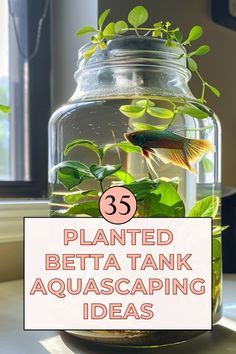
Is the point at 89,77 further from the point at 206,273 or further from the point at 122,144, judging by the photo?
the point at 206,273

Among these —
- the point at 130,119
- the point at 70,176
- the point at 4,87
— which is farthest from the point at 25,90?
the point at 70,176

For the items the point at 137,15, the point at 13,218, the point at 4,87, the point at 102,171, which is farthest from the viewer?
the point at 4,87

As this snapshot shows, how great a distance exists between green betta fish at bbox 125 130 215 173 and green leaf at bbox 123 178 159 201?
4cm

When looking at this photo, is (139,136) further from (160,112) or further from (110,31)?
(110,31)

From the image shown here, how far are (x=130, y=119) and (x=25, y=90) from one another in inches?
18.9

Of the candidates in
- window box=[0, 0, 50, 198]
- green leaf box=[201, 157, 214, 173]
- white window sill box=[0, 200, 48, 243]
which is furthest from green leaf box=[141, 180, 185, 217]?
window box=[0, 0, 50, 198]

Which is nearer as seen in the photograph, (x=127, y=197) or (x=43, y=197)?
(x=127, y=197)

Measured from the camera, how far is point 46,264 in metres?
0.55

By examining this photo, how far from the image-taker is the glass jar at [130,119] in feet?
1.98

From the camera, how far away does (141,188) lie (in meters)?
0.53

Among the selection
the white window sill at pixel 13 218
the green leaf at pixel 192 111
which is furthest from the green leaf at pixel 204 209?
the white window sill at pixel 13 218

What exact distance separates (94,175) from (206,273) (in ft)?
0.57

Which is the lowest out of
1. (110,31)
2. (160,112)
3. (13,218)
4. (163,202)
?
(13,218)

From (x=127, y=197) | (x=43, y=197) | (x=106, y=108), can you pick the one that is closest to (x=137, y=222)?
(x=127, y=197)
